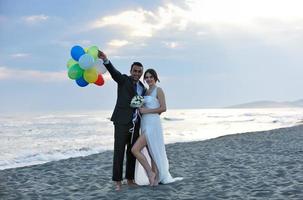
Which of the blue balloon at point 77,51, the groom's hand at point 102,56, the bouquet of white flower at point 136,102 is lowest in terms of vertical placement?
the bouquet of white flower at point 136,102

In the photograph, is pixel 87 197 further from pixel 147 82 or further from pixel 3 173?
pixel 3 173

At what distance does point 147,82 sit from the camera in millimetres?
7395

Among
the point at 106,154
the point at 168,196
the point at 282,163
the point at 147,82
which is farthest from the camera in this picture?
the point at 106,154

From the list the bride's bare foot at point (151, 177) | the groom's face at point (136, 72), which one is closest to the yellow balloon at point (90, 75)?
the groom's face at point (136, 72)

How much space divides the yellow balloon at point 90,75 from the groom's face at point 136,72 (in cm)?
65

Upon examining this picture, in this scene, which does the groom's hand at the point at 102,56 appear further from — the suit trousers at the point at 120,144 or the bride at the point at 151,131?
the suit trousers at the point at 120,144

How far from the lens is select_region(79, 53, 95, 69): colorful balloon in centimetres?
679

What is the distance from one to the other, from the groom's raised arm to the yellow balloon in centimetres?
23

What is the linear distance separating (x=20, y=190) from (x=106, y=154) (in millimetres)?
6326

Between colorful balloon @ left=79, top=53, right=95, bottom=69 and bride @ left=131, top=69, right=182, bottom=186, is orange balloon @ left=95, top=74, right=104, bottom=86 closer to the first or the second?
colorful balloon @ left=79, top=53, right=95, bottom=69

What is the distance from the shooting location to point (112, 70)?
717 centimetres

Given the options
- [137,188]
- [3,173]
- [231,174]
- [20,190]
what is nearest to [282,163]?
[231,174]

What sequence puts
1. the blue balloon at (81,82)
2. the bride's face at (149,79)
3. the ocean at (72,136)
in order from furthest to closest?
the ocean at (72,136), the bride's face at (149,79), the blue balloon at (81,82)

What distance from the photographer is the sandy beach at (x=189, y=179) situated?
707cm
